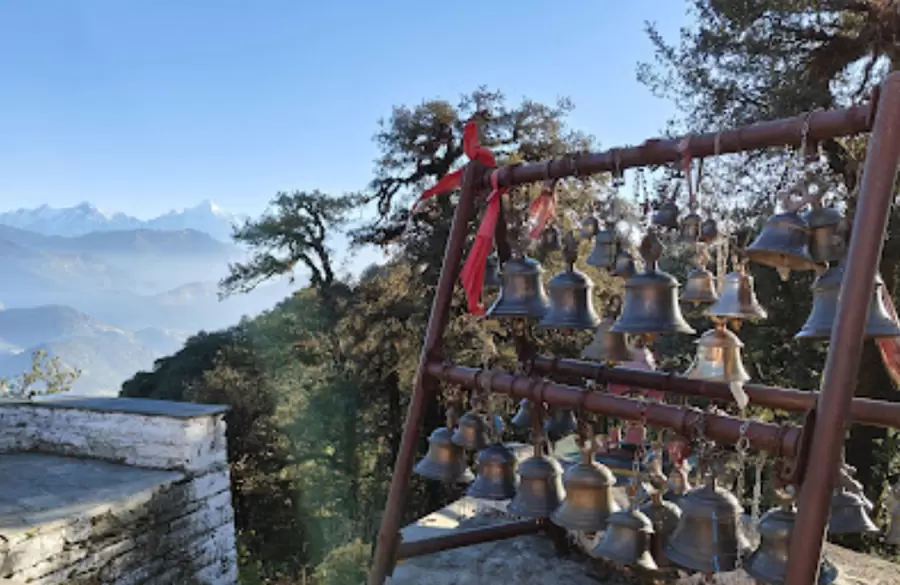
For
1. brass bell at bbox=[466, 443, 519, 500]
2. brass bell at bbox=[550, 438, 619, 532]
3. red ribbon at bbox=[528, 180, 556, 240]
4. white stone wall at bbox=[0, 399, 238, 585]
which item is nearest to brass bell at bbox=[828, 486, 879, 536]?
brass bell at bbox=[550, 438, 619, 532]

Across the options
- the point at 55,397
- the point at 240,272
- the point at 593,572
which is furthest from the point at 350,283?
the point at 593,572

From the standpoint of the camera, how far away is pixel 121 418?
20.7ft

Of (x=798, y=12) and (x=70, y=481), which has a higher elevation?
(x=798, y=12)

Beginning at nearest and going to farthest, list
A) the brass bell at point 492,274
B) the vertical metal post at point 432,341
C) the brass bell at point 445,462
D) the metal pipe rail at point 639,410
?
the metal pipe rail at point 639,410 → the vertical metal post at point 432,341 → the brass bell at point 445,462 → the brass bell at point 492,274

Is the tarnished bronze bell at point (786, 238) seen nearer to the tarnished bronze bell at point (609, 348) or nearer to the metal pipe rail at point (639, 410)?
the metal pipe rail at point (639, 410)

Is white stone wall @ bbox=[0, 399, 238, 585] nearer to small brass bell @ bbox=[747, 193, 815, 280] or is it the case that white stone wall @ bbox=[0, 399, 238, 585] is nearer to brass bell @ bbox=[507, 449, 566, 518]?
brass bell @ bbox=[507, 449, 566, 518]

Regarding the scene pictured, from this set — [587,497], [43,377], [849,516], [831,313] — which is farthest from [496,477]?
[43,377]

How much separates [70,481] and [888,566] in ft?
21.9

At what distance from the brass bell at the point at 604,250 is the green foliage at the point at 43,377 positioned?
15.6 metres

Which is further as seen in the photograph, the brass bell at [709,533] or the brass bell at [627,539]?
the brass bell at [627,539]

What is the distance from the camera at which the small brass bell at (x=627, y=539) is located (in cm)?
272

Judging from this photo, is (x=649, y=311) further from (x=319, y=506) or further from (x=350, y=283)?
(x=350, y=283)

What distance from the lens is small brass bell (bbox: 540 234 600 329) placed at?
2.96 metres

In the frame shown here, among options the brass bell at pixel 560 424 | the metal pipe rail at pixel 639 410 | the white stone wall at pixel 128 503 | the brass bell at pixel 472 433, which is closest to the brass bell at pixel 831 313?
the metal pipe rail at pixel 639 410
